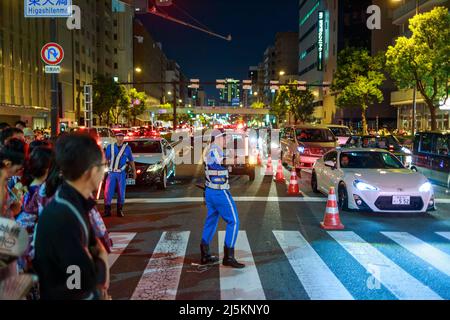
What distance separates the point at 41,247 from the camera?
2574mm

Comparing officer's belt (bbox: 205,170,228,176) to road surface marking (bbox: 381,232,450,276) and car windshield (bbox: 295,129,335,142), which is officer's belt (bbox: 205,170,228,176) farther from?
car windshield (bbox: 295,129,335,142)

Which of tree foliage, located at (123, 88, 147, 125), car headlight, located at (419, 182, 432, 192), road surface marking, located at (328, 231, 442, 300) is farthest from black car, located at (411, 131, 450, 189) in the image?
tree foliage, located at (123, 88, 147, 125)

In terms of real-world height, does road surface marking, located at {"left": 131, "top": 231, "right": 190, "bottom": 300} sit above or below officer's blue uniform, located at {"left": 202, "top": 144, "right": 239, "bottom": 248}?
below

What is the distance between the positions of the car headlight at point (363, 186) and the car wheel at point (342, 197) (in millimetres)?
456

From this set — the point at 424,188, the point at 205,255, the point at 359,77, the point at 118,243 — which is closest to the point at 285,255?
the point at 205,255

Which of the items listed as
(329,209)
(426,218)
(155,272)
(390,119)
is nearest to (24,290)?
(155,272)

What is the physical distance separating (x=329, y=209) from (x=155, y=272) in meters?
4.06

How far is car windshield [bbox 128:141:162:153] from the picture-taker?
15.9 metres

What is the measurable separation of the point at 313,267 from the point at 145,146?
1031cm

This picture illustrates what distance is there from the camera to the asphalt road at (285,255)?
5.73 m

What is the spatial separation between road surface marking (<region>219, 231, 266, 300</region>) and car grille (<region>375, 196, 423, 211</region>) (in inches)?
157

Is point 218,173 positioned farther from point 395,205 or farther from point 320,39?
point 320,39

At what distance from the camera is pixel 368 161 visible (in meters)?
12.5

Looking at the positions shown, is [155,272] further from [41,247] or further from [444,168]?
[444,168]
